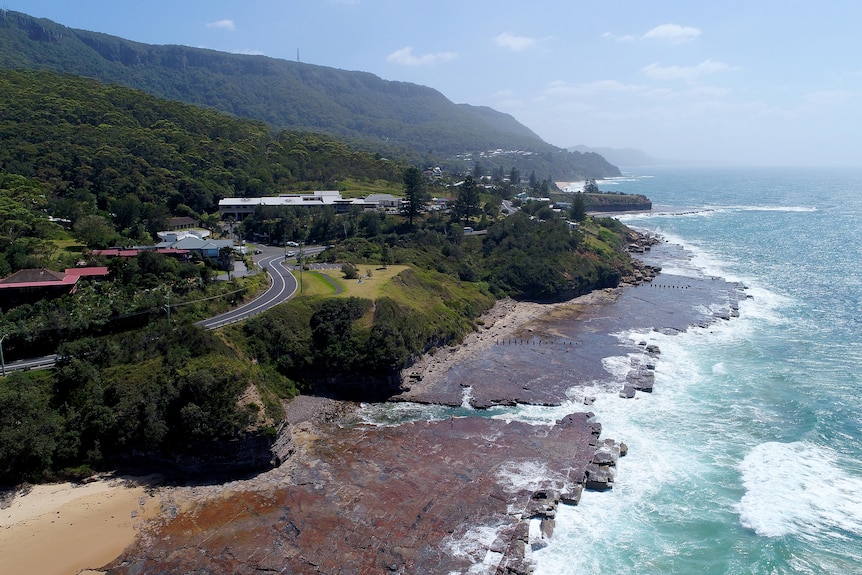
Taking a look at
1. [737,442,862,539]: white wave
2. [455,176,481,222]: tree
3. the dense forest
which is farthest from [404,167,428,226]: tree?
[737,442,862,539]: white wave

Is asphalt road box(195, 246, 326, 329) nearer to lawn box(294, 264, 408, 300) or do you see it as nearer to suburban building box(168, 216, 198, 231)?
lawn box(294, 264, 408, 300)

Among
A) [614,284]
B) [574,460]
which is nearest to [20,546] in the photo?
[574,460]

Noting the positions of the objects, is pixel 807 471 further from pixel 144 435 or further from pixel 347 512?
pixel 144 435

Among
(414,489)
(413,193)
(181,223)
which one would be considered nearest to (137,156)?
(181,223)

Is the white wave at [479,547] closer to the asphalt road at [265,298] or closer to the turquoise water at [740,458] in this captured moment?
the turquoise water at [740,458]

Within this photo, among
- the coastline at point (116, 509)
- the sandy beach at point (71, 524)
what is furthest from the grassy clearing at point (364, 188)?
the sandy beach at point (71, 524)

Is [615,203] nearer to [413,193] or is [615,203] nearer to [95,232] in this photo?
[413,193]
